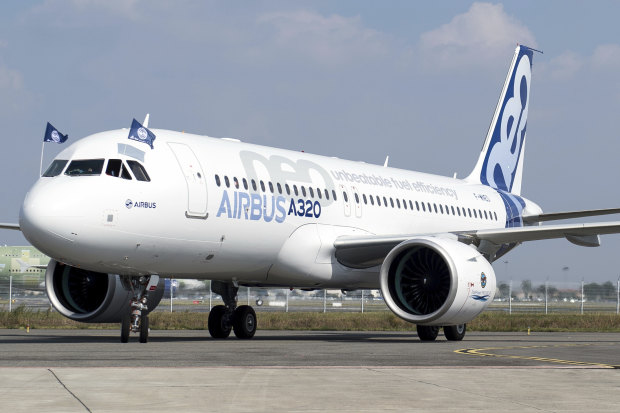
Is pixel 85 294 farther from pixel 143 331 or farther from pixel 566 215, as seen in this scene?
pixel 566 215

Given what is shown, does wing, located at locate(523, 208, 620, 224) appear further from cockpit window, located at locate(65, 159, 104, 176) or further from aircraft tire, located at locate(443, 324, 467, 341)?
cockpit window, located at locate(65, 159, 104, 176)

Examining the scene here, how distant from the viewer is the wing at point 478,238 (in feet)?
71.6

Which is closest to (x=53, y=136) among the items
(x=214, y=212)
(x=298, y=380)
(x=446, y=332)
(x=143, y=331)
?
(x=214, y=212)

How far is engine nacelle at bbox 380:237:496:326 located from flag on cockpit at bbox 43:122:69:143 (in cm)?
693

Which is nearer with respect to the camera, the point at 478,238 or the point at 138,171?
the point at 138,171

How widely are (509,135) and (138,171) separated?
59.7 feet

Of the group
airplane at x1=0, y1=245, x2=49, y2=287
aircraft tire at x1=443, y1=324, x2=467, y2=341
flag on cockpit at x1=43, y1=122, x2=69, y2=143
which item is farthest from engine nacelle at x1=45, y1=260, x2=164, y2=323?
airplane at x1=0, y1=245, x2=49, y2=287

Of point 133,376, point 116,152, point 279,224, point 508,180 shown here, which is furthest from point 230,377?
point 508,180

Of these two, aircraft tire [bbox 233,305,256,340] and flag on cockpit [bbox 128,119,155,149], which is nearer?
flag on cockpit [bbox 128,119,155,149]

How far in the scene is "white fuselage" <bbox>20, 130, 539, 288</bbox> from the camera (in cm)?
1738

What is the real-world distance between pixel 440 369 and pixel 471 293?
7.77 meters

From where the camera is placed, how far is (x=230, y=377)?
11.4 metres

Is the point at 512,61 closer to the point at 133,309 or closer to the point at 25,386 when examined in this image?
the point at 133,309

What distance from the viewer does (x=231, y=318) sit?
22.7 meters
